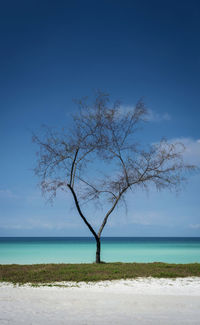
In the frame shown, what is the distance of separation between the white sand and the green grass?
826 millimetres

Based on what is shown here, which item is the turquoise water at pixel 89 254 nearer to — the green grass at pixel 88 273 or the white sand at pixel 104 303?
the green grass at pixel 88 273

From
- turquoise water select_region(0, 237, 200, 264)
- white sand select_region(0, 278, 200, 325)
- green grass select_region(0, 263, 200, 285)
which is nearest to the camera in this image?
white sand select_region(0, 278, 200, 325)

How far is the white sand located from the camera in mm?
6224

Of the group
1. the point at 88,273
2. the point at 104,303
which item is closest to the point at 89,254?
the point at 88,273

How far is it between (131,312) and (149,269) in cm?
622

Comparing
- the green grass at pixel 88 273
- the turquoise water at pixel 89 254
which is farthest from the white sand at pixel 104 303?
the turquoise water at pixel 89 254

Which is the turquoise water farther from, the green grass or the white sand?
the white sand

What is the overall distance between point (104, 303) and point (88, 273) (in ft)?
14.5

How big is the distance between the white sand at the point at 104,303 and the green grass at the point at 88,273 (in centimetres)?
83

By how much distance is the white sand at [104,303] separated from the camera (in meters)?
6.22

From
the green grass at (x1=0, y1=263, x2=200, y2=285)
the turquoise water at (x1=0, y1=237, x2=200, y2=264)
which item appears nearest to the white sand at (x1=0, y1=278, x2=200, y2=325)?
the green grass at (x1=0, y1=263, x2=200, y2=285)

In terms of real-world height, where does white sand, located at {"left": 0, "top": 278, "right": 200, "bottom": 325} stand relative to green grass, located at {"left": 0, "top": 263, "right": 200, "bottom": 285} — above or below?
below

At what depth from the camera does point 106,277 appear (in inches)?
436

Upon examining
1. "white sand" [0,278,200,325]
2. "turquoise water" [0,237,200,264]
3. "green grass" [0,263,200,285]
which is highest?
"green grass" [0,263,200,285]
